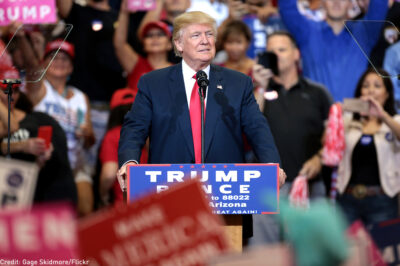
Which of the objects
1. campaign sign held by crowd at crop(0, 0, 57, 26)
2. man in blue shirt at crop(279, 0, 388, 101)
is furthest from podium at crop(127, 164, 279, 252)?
man in blue shirt at crop(279, 0, 388, 101)

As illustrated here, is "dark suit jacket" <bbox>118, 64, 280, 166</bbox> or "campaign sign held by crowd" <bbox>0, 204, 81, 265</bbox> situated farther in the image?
"dark suit jacket" <bbox>118, 64, 280, 166</bbox>

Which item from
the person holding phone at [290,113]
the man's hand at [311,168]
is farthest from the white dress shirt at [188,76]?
the man's hand at [311,168]

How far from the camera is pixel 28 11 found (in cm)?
481

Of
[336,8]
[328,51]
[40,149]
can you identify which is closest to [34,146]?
[40,149]

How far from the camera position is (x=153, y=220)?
5.59 ft

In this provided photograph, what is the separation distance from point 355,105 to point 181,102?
2140mm

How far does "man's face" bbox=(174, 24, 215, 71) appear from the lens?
12.1 ft

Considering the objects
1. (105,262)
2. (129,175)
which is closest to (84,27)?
(129,175)

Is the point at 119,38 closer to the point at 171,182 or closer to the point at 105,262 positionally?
the point at 171,182

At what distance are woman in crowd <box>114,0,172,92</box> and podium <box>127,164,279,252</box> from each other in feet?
8.74

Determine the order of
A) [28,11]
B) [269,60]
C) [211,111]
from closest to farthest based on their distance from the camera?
[211,111] → [28,11] → [269,60]

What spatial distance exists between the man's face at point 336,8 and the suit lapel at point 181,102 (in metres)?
2.58

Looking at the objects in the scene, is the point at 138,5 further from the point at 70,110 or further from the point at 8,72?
the point at 8,72

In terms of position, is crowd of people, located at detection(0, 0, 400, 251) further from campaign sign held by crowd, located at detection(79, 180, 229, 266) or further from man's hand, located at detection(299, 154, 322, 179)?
campaign sign held by crowd, located at detection(79, 180, 229, 266)
